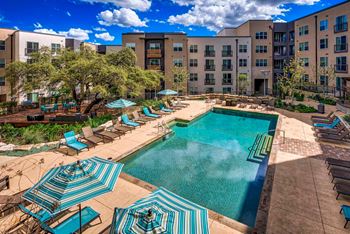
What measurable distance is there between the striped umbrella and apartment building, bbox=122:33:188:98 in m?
30.6

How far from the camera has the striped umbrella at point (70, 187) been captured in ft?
15.0

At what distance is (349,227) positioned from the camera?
224 inches

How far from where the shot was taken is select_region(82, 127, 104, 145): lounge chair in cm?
1214

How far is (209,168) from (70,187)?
6584mm

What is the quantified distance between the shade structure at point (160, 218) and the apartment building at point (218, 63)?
34515 millimetres

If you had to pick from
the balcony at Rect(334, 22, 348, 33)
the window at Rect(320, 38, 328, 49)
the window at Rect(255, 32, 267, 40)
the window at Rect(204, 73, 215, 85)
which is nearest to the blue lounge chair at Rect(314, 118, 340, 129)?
the balcony at Rect(334, 22, 348, 33)

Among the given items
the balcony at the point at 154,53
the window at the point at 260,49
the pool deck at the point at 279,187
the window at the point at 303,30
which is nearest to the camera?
the pool deck at the point at 279,187

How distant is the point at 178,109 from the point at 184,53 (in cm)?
1643

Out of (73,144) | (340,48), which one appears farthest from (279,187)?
(340,48)

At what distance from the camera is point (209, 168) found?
9977 mm

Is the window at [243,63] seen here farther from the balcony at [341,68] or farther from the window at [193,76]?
the balcony at [341,68]

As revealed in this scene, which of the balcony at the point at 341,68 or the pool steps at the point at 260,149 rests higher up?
the balcony at the point at 341,68

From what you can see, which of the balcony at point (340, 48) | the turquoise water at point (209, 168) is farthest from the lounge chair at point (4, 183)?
the balcony at point (340, 48)

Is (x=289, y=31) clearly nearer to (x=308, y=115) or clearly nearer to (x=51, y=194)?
(x=308, y=115)
